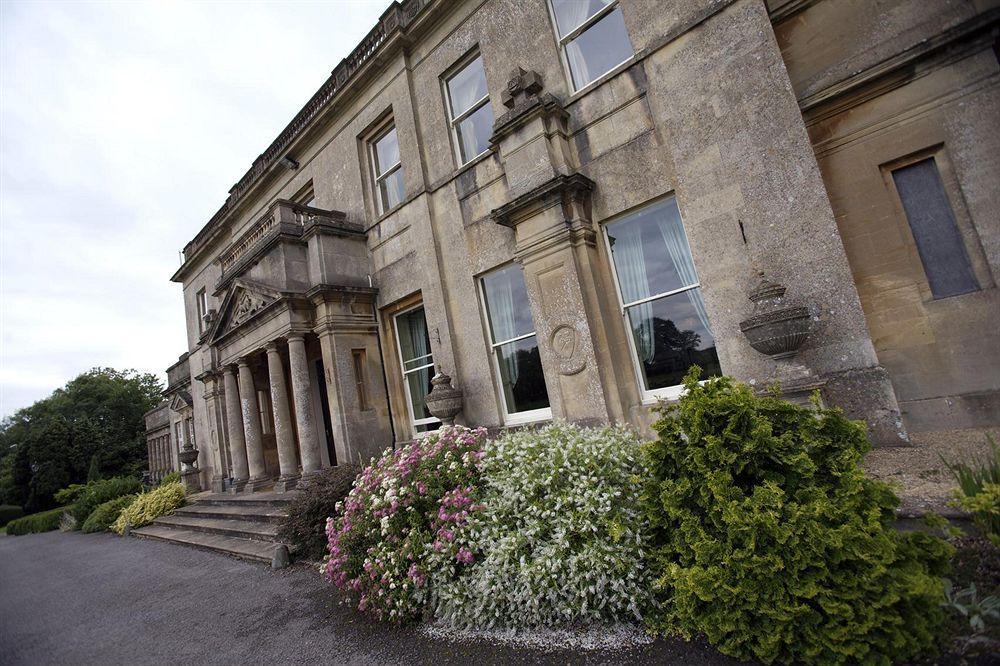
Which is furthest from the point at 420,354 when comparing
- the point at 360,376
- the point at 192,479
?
the point at 192,479

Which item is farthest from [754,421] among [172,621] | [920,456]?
[172,621]

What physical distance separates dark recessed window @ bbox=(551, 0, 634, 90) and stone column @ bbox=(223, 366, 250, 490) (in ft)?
34.3

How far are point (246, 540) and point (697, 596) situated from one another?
7.52 metres

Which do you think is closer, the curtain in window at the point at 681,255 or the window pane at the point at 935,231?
the window pane at the point at 935,231

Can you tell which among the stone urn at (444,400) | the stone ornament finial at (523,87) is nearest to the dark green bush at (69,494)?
the stone urn at (444,400)

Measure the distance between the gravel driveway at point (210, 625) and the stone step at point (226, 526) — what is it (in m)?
0.52

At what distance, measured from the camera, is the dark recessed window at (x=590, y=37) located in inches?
237

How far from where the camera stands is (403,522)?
152 inches

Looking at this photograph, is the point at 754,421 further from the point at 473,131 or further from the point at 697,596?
the point at 473,131

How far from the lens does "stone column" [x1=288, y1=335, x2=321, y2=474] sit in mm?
8328

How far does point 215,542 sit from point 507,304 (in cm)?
670

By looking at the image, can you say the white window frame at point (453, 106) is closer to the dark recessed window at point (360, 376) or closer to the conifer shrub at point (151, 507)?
Answer: the dark recessed window at point (360, 376)

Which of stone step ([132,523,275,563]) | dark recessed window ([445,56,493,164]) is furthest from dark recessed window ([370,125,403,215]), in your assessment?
stone step ([132,523,275,563])

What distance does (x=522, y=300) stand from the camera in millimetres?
6961
